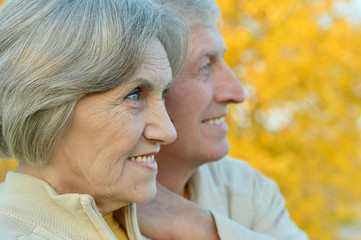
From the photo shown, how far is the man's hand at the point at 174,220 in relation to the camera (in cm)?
245

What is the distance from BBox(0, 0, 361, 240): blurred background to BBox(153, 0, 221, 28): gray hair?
2.41 m

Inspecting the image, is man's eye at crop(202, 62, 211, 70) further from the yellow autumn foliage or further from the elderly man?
the yellow autumn foliage

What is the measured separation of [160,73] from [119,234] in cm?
65

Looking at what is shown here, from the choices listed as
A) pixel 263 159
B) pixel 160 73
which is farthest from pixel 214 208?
pixel 263 159

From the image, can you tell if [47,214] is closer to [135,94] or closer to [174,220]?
[135,94]

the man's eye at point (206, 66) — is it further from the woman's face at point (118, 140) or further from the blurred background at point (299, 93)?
the blurred background at point (299, 93)

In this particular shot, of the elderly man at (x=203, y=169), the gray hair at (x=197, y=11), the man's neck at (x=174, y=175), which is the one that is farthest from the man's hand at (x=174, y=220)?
the gray hair at (x=197, y=11)

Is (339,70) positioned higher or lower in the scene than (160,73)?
higher

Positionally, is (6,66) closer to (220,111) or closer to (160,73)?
(160,73)

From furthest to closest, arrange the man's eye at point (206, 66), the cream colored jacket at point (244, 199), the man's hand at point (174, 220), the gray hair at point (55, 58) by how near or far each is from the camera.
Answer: the cream colored jacket at point (244, 199), the man's eye at point (206, 66), the man's hand at point (174, 220), the gray hair at point (55, 58)

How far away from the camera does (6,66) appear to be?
1.87m

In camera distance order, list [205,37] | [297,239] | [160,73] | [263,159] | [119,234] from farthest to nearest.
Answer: [263,159]
[297,239]
[205,37]
[119,234]
[160,73]

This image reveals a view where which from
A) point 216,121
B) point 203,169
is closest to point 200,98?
point 216,121

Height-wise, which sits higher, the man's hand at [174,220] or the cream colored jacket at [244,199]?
the cream colored jacket at [244,199]
